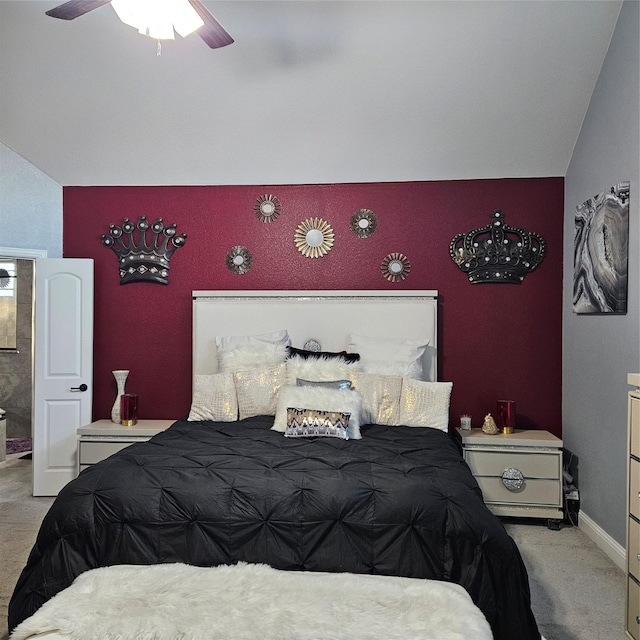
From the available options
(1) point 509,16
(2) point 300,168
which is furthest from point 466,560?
(2) point 300,168

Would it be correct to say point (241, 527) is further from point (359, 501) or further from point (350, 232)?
point (350, 232)

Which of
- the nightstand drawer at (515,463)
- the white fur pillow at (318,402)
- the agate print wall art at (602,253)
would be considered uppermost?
the agate print wall art at (602,253)

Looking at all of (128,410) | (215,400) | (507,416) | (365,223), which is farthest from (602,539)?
(128,410)

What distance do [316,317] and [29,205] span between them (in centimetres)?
254

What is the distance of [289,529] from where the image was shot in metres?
2.29

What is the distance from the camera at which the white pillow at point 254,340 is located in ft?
14.4

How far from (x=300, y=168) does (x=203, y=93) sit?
92 centimetres

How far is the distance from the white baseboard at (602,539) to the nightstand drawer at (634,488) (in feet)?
3.29

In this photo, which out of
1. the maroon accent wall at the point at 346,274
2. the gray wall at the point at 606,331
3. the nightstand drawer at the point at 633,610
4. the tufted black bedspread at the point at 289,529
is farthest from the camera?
the maroon accent wall at the point at 346,274

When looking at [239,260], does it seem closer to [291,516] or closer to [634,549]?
[291,516]

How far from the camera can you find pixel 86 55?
3672 millimetres

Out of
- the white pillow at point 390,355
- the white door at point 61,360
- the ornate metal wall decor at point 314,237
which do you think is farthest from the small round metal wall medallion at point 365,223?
the white door at point 61,360

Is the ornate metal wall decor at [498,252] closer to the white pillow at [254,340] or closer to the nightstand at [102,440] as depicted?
the white pillow at [254,340]

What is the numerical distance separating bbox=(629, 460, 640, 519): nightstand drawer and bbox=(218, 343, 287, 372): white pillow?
2318 millimetres
